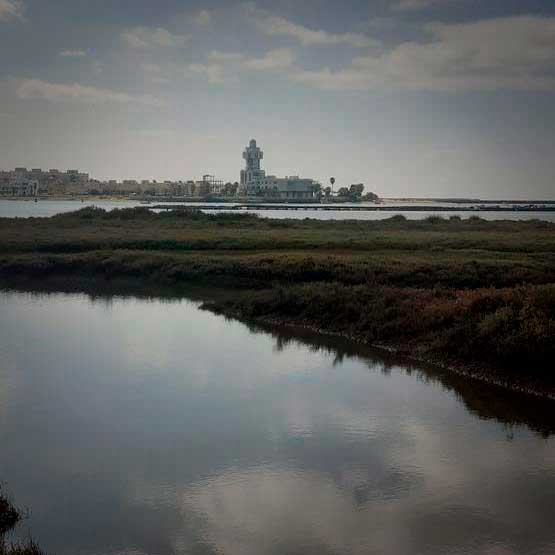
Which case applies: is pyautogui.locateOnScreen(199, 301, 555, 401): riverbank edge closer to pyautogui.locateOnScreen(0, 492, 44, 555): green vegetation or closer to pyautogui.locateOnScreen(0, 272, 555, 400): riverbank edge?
pyautogui.locateOnScreen(0, 272, 555, 400): riverbank edge

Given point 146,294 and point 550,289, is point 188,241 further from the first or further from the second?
point 550,289

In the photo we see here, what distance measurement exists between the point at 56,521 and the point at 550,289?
17.0 metres

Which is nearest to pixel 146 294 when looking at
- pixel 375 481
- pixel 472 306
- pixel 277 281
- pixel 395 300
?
pixel 277 281

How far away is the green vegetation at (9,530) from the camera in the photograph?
9.78 m

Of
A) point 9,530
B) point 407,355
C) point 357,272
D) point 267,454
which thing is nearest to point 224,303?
point 357,272

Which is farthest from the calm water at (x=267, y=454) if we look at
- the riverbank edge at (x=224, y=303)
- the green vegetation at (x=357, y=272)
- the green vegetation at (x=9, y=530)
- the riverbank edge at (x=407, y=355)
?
the green vegetation at (x=357, y=272)

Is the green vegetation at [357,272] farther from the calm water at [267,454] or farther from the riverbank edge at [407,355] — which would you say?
the calm water at [267,454]

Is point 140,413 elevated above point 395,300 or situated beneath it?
situated beneath

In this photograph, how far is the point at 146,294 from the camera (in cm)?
3794

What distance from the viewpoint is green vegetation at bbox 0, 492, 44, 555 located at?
978 centimetres

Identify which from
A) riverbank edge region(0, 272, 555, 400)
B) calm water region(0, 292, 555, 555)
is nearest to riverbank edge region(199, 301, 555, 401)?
riverbank edge region(0, 272, 555, 400)

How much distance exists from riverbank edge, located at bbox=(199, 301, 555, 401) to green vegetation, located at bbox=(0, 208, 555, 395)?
0.26ft

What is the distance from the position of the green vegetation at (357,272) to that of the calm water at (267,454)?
161 centimetres

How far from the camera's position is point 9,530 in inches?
439
